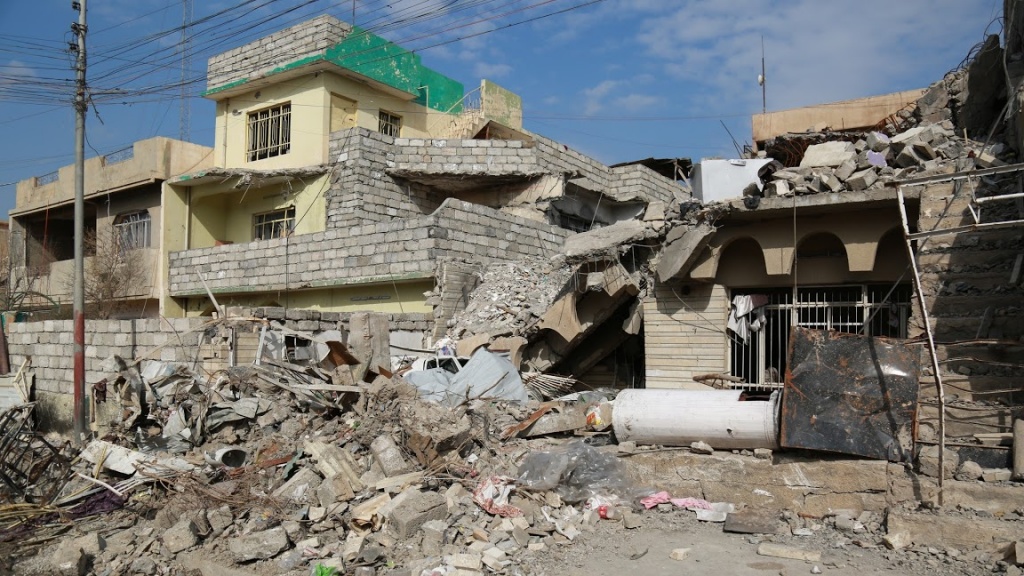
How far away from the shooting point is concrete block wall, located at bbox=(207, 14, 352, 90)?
811 inches

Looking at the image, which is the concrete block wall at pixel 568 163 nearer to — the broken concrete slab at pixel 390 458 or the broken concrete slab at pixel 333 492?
the broken concrete slab at pixel 390 458

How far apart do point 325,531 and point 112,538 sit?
2.58 m

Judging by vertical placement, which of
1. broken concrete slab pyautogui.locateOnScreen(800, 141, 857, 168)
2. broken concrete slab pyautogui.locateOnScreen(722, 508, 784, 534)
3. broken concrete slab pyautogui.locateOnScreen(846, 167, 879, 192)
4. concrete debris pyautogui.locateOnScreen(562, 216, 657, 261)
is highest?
broken concrete slab pyautogui.locateOnScreen(800, 141, 857, 168)

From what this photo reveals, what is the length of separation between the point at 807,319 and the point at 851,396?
10.3 ft

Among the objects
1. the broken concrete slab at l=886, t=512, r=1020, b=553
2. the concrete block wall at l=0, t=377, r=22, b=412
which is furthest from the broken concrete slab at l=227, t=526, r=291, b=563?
the concrete block wall at l=0, t=377, r=22, b=412

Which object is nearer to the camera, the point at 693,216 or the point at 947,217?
the point at 947,217

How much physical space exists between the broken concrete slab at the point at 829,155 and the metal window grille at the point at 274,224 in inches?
582

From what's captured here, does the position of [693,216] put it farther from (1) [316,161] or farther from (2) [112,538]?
(1) [316,161]

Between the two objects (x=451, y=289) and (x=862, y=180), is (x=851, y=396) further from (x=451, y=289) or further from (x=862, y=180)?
(x=451, y=289)

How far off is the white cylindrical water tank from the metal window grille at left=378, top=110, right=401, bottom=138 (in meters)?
16.5

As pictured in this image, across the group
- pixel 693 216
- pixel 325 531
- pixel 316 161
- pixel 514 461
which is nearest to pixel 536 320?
pixel 693 216

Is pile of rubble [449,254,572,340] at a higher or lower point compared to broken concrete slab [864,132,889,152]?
lower

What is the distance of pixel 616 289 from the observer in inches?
404

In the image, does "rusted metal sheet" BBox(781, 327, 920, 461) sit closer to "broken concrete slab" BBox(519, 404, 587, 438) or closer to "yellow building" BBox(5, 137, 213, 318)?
"broken concrete slab" BBox(519, 404, 587, 438)
